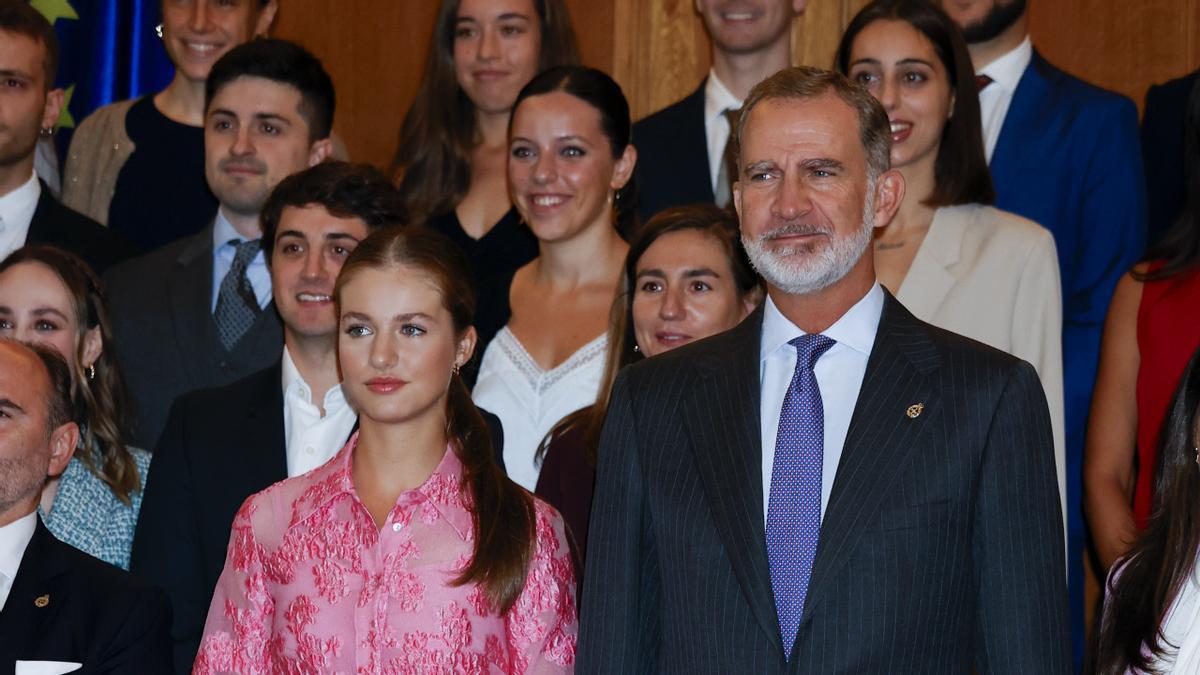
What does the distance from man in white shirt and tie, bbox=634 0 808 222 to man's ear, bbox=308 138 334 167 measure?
0.80 meters

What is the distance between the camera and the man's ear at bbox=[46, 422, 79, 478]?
347 cm

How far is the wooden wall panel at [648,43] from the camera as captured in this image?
5000 mm

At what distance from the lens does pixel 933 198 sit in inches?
159

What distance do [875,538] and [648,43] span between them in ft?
10.1

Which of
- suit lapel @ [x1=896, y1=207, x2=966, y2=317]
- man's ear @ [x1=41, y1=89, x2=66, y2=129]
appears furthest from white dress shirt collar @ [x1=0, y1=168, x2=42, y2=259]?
suit lapel @ [x1=896, y1=207, x2=966, y2=317]

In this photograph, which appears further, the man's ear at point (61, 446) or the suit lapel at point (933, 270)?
the suit lapel at point (933, 270)

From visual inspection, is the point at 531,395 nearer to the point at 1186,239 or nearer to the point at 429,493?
the point at 429,493

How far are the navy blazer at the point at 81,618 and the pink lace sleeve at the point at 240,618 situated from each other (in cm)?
15

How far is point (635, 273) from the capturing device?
3906mm

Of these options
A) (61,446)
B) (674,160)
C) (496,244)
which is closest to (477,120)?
(496,244)

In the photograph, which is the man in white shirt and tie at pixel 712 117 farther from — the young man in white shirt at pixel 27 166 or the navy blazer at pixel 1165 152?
the young man in white shirt at pixel 27 166

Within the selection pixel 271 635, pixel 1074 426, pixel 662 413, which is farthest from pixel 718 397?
pixel 1074 426

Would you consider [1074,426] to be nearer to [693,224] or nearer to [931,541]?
[693,224]

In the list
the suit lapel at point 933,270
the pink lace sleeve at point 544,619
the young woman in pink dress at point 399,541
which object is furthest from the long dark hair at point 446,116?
the pink lace sleeve at point 544,619
